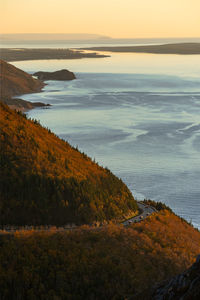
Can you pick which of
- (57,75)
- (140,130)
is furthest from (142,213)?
(57,75)

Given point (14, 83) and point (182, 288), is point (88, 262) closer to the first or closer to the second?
point (182, 288)

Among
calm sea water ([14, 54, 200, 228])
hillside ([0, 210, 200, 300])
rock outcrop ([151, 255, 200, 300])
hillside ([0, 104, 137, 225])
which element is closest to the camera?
rock outcrop ([151, 255, 200, 300])

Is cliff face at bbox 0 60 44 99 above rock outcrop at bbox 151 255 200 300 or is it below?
below

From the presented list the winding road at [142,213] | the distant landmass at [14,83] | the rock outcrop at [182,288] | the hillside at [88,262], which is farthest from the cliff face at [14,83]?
the rock outcrop at [182,288]

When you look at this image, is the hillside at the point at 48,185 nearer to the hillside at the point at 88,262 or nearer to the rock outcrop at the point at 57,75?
the hillside at the point at 88,262

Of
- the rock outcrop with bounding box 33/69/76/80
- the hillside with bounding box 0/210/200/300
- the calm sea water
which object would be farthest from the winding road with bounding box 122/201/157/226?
the rock outcrop with bounding box 33/69/76/80

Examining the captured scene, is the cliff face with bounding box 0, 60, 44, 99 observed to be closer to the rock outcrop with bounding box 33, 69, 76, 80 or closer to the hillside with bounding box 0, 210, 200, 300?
the rock outcrop with bounding box 33, 69, 76, 80
